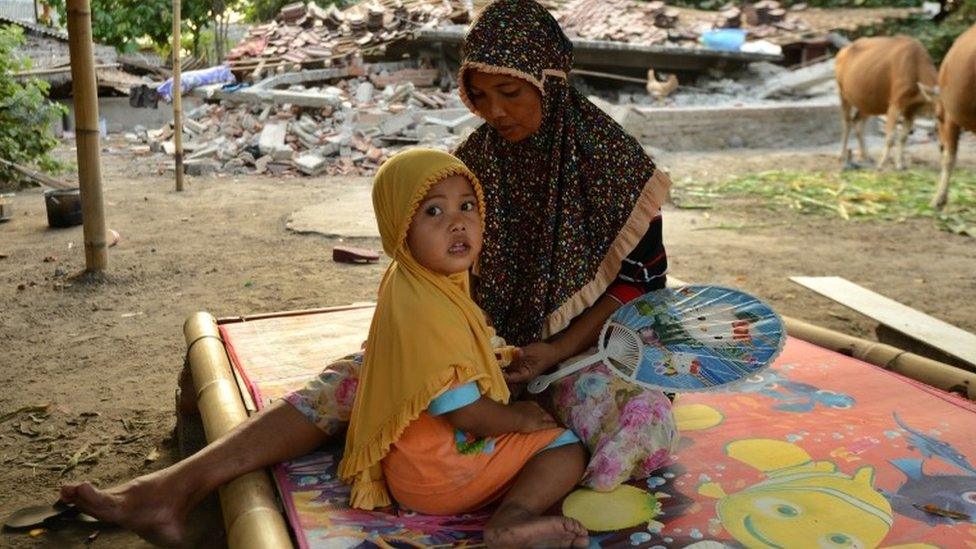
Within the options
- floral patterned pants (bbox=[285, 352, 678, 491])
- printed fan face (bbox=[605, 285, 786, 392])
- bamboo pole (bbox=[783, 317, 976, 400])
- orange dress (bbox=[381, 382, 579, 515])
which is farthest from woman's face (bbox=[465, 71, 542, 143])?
bamboo pole (bbox=[783, 317, 976, 400])

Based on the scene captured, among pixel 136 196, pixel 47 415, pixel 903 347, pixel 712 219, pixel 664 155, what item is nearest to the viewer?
pixel 47 415

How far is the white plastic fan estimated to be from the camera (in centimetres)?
211

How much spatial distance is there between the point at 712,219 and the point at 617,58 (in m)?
6.51

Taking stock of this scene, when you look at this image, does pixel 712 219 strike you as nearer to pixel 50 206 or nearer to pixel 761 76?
pixel 50 206

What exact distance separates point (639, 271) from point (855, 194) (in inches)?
265

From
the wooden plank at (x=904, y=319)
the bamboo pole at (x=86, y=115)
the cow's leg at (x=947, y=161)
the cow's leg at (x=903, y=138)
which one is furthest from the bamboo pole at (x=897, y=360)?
the cow's leg at (x=903, y=138)

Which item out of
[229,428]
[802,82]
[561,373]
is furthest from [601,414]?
[802,82]

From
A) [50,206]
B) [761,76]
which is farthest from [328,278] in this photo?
[761,76]

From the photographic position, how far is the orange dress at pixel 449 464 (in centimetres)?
184

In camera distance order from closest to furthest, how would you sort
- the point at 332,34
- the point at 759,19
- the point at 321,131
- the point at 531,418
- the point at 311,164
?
the point at 531,418, the point at 311,164, the point at 321,131, the point at 332,34, the point at 759,19

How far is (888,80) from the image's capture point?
9.39m

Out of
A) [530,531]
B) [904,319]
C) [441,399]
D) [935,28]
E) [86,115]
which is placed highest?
[935,28]

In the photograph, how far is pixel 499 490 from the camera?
1.93 m

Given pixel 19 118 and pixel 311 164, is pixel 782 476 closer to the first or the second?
pixel 311 164
